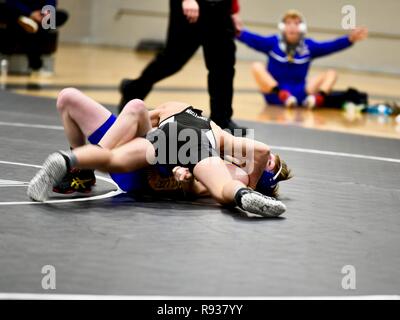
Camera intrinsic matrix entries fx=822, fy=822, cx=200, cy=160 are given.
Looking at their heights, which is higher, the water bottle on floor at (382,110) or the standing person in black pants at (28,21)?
the standing person in black pants at (28,21)

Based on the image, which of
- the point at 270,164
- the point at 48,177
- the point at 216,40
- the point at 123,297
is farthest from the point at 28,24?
the point at 123,297

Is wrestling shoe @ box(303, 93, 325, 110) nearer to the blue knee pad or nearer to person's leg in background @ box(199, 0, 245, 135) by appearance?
person's leg in background @ box(199, 0, 245, 135)

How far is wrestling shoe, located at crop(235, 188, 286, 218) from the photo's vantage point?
10.8 ft

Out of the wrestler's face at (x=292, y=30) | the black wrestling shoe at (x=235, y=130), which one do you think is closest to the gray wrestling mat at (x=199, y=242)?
the black wrestling shoe at (x=235, y=130)

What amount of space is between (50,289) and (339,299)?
0.84 meters

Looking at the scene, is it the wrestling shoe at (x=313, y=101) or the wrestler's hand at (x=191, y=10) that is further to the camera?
the wrestling shoe at (x=313, y=101)

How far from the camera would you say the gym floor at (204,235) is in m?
2.51

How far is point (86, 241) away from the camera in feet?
9.41

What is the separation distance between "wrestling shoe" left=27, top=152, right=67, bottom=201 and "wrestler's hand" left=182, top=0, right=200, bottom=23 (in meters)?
2.32

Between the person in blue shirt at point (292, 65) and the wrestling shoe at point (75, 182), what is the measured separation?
15.9ft

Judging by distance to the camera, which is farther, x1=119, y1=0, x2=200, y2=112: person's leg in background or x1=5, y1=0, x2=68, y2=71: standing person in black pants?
x1=5, y1=0, x2=68, y2=71: standing person in black pants
